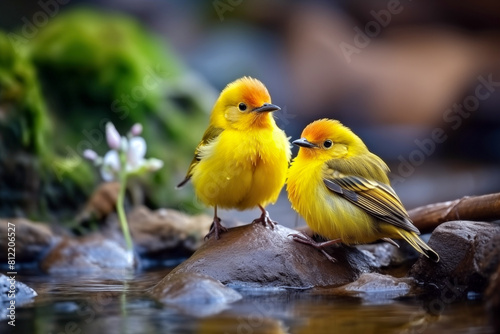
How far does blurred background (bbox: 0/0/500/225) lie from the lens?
7.56m

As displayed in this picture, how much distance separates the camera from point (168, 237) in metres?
6.73

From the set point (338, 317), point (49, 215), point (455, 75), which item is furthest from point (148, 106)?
point (455, 75)

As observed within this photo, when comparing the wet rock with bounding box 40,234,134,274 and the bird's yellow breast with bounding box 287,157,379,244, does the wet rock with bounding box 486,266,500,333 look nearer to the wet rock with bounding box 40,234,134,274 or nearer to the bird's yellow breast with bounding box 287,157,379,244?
the bird's yellow breast with bounding box 287,157,379,244

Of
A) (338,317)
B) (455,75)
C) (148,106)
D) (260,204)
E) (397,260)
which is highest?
(455,75)

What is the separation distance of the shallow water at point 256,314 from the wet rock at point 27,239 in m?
1.59

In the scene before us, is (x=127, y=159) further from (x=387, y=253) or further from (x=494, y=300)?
(x=494, y=300)

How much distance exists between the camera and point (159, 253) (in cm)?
672

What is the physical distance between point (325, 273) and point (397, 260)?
117 cm

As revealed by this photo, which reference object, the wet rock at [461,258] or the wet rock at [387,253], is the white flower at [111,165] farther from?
the wet rock at [461,258]

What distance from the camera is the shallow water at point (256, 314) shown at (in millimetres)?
3635

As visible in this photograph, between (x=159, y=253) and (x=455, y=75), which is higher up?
(x=455, y=75)

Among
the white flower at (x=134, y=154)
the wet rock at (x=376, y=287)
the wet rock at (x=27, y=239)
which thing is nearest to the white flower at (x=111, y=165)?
the white flower at (x=134, y=154)

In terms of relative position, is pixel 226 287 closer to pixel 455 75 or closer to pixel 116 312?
pixel 116 312

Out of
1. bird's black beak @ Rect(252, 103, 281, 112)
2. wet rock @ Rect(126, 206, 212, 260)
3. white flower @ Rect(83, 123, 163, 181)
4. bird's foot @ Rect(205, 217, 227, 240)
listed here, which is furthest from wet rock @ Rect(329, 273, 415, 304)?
white flower @ Rect(83, 123, 163, 181)
